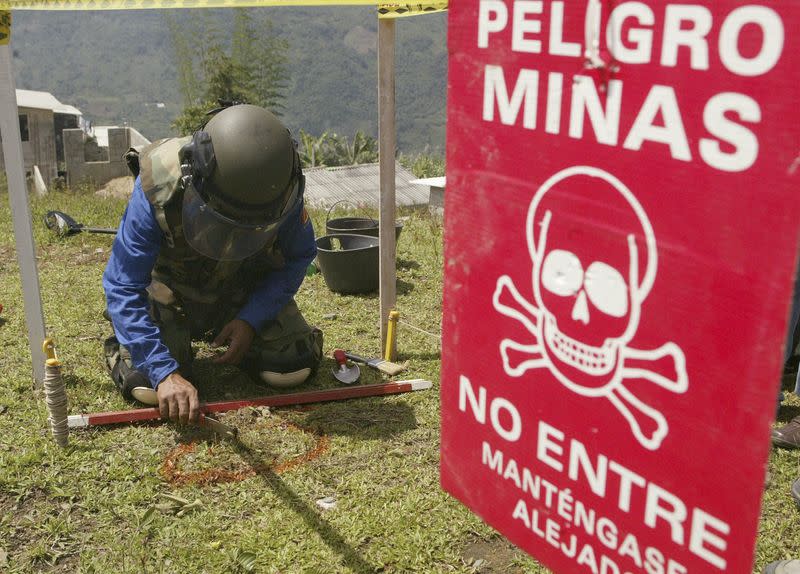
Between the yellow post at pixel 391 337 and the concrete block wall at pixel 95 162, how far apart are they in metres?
31.3

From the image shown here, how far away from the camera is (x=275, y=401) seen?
4.21m

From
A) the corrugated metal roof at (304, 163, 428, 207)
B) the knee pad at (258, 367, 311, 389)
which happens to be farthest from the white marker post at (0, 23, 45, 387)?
the corrugated metal roof at (304, 163, 428, 207)

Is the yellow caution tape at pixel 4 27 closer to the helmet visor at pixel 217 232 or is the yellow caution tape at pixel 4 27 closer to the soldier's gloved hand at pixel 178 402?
the helmet visor at pixel 217 232

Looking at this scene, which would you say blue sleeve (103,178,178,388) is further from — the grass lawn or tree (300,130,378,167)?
tree (300,130,378,167)

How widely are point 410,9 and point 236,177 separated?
1.19 m

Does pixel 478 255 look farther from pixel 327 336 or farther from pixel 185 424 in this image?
pixel 327 336

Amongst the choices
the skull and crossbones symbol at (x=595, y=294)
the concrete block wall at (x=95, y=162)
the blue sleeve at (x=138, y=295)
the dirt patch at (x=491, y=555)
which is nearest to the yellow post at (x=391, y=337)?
the blue sleeve at (x=138, y=295)

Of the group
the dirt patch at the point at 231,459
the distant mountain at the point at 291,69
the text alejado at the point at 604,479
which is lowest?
the distant mountain at the point at 291,69

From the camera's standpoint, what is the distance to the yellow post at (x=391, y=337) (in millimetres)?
4727

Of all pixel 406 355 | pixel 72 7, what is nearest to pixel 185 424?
pixel 406 355

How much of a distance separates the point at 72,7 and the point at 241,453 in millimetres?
2228

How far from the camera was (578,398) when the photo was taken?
1.54 meters

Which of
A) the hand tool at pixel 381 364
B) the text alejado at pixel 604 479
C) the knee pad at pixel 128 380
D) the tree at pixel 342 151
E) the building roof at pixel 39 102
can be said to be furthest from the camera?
the building roof at pixel 39 102

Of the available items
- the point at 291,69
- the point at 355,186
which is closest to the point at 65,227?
the point at 355,186
